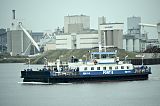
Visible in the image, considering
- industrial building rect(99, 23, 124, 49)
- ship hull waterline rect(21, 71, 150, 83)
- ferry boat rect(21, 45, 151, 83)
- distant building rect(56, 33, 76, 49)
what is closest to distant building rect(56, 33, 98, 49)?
distant building rect(56, 33, 76, 49)

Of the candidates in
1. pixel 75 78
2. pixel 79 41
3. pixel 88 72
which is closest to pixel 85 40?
pixel 79 41

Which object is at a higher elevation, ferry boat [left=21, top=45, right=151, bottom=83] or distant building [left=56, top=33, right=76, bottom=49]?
distant building [left=56, top=33, right=76, bottom=49]

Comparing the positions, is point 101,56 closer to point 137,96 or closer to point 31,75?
point 31,75

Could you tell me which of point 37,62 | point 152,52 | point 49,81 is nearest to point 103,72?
point 49,81

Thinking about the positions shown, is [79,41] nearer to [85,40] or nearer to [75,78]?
[85,40]

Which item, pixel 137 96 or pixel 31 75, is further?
pixel 31 75

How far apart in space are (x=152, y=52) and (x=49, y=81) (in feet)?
344

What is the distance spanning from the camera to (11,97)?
57.1m

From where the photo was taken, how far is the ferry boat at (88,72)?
6538cm

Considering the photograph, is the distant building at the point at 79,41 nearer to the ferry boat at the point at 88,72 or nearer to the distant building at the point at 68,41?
the distant building at the point at 68,41

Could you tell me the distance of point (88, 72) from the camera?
65875mm

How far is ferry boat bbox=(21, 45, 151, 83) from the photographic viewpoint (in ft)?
214

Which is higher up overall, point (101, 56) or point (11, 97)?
point (101, 56)

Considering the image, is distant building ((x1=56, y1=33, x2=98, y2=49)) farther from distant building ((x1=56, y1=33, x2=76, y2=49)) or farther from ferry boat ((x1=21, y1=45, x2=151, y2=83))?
ferry boat ((x1=21, y1=45, x2=151, y2=83))
